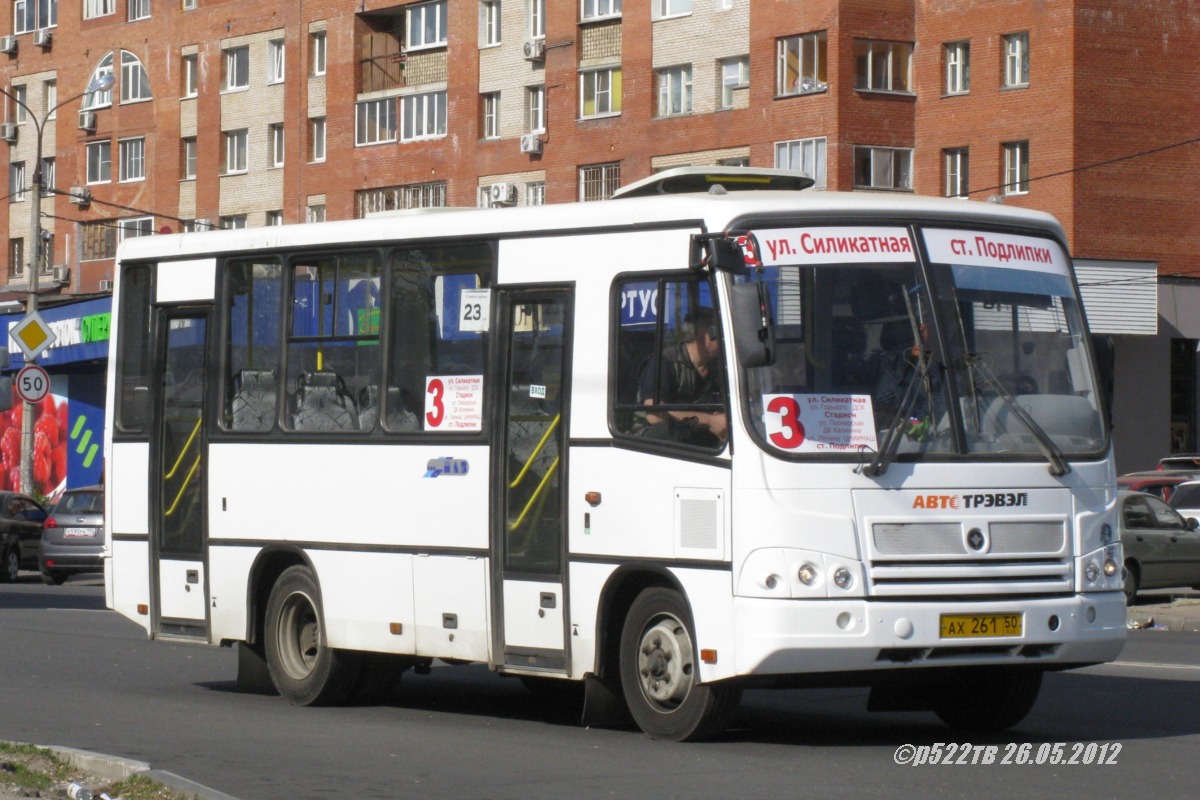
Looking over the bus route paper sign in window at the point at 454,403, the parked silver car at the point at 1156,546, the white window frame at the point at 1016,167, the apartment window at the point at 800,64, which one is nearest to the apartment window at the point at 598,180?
the apartment window at the point at 800,64

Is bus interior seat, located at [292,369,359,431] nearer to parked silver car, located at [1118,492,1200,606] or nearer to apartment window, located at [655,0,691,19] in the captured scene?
parked silver car, located at [1118,492,1200,606]

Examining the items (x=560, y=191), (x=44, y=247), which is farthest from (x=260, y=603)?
(x=44, y=247)

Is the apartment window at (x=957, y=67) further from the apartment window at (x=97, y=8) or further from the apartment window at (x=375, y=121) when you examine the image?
the apartment window at (x=97, y=8)

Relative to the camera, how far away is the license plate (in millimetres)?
10211

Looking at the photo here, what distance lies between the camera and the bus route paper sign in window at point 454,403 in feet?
39.6

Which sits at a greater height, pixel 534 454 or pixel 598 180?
pixel 598 180

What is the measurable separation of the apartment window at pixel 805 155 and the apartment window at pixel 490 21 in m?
10.7

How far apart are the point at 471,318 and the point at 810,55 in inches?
1519

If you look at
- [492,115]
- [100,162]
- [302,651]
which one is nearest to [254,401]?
[302,651]

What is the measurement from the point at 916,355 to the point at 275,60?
5433 centimetres

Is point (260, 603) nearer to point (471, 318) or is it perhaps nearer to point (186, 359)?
point (186, 359)

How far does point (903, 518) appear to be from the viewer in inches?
404

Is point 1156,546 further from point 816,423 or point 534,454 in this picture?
point 816,423

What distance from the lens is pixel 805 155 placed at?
49562mm
